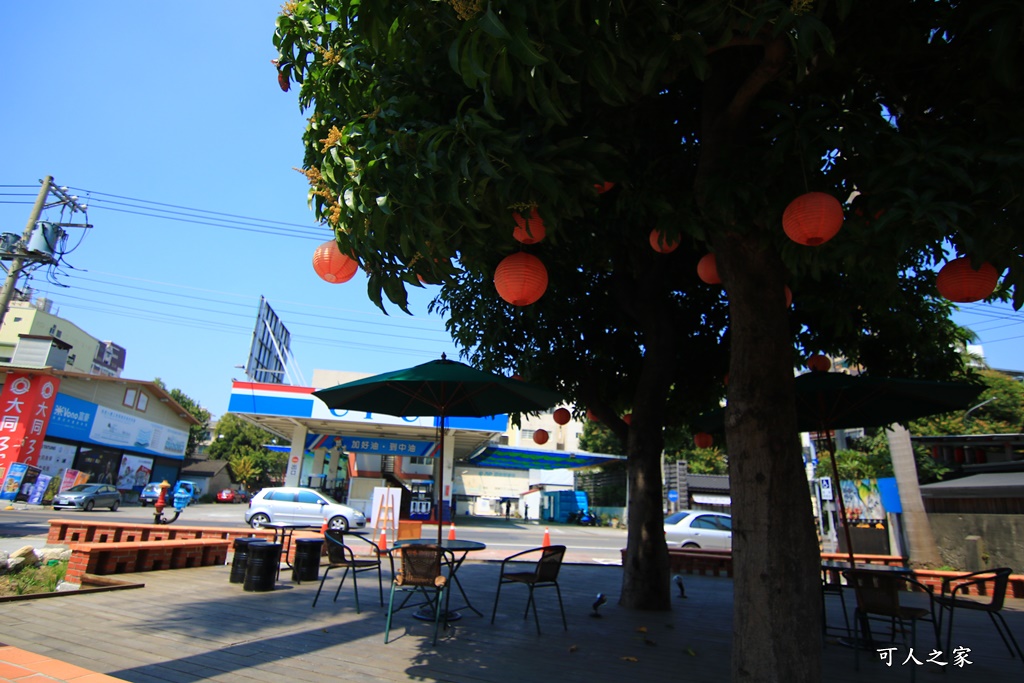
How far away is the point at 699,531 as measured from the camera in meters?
16.5

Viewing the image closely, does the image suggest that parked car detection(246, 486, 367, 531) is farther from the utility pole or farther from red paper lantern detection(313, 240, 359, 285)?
A: red paper lantern detection(313, 240, 359, 285)

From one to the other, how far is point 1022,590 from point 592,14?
1143cm

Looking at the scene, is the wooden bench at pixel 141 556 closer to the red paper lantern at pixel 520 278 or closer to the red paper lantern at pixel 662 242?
the red paper lantern at pixel 520 278

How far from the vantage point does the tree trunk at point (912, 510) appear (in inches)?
487

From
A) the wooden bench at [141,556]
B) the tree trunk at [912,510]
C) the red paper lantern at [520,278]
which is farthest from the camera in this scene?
the tree trunk at [912,510]

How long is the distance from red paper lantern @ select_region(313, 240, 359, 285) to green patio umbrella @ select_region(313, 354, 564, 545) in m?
1.31

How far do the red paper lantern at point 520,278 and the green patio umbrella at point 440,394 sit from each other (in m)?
1.53

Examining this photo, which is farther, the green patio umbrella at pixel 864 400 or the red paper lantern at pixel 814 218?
the green patio umbrella at pixel 864 400

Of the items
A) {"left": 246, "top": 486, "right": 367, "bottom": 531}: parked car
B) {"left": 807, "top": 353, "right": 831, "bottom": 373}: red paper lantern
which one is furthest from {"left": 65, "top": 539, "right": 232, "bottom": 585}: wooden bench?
{"left": 807, "top": 353, "right": 831, "bottom": 373}: red paper lantern

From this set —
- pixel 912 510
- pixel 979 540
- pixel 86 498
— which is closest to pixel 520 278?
pixel 912 510

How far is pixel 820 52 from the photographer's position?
3.66 m

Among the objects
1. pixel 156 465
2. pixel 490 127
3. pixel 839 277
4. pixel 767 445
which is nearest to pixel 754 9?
pixel 490 127

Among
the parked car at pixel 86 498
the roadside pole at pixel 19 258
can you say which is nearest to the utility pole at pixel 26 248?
the roadside pole at pixel 19 258

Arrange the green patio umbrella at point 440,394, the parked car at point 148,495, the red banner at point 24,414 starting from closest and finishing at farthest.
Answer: the green patio umbrella at point 440,394 < the red banner at point 24,414 < the parked car at point 148,495
